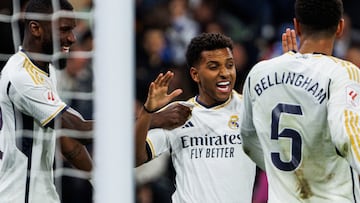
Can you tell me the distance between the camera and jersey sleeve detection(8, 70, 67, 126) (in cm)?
594

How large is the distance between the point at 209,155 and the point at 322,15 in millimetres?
1340

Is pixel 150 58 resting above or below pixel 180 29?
below

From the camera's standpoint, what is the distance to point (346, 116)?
16.0ft

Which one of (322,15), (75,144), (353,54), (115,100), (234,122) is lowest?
(353,54)

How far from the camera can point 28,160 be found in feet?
20.0

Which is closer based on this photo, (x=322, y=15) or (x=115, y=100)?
(x=115, y=100)

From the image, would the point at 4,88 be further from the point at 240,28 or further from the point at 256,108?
the point at 240,28

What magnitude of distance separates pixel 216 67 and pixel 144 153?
0.68 metres

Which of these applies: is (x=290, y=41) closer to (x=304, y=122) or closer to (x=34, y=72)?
(x=304, y=122)

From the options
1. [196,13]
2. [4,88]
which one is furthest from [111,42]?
[196,13]

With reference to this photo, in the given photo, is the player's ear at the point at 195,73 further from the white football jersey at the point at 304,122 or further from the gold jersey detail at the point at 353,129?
the gold jersey detail at the point at 353,129

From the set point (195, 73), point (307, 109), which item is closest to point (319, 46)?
point (307, 109)

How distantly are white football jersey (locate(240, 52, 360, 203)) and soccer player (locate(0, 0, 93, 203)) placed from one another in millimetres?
1171

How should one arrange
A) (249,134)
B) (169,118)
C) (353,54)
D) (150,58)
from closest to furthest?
(249,134) < (169,118) < (353,54) < (150,58)
